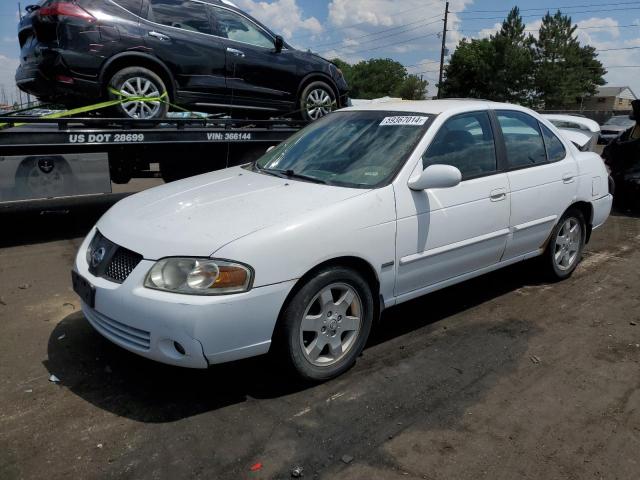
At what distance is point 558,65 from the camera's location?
6156 cm

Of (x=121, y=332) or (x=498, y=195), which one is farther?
(x=498, y=195)

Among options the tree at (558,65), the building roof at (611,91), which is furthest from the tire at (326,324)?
the building roof at (611,91)

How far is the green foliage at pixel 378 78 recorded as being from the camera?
102 metres

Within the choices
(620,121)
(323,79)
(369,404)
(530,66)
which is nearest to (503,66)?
(530,66)

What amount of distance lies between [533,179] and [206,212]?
2.69m

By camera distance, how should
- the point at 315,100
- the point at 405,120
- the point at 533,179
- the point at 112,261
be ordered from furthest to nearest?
1. the point at 315,100
2. the point at 533,179
3. the point at 405,120
4. the point at 112,261

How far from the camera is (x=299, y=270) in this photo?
2904mm

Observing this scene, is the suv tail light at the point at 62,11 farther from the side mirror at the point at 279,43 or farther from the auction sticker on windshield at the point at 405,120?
the auction sticker on windshield at the point at 405,120

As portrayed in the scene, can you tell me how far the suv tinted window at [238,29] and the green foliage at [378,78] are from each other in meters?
96.0

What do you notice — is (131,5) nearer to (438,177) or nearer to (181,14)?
(181,14)

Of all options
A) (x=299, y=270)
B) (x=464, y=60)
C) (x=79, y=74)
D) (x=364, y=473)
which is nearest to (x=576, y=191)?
(x=299, y=270)

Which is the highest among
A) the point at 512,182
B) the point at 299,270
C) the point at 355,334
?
the point at 512,182

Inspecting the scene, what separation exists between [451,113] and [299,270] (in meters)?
1.83

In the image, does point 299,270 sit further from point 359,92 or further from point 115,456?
point 359,92
